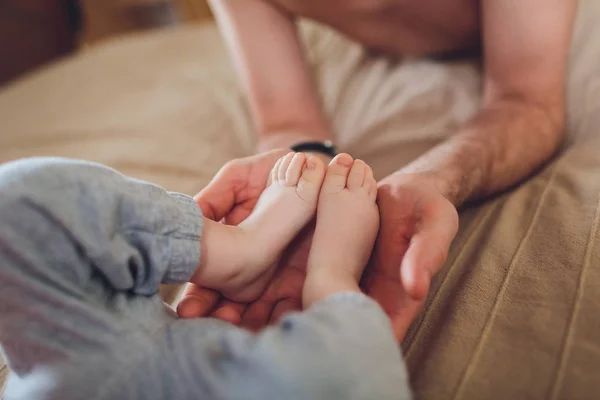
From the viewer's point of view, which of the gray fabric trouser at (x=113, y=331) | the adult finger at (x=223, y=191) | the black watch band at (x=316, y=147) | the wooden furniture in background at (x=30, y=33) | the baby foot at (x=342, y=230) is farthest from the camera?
the wooden furniture in background at (x=30, y=33)

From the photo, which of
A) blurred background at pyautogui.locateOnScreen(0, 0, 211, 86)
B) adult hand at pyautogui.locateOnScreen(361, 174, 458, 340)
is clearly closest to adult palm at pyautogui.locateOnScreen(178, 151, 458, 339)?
adult hand at pyautogui.locateOnScreen(361, 174, 458, 340)

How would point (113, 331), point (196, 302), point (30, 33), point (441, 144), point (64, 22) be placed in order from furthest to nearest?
point (64, 22) < point (30, 33) < point (441, 144) < point (196, 302) < point (113, 331)

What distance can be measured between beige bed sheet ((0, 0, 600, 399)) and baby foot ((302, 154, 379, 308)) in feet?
0.28

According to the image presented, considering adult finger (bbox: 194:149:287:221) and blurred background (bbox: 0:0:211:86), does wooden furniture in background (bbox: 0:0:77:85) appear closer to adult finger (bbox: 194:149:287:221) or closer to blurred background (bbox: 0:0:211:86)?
blurred background (bbox: 0:0:211:86)

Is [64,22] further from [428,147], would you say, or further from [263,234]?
[263,234]

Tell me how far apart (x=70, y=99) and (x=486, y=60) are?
36.3 inches

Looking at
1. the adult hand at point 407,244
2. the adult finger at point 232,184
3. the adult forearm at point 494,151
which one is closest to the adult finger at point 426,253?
the adult hand at point 407,244

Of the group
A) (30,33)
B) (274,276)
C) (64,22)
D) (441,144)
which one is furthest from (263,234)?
(64,22)

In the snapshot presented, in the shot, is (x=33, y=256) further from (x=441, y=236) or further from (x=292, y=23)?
(x=292, y=23)

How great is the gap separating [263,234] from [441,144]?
1.09ft

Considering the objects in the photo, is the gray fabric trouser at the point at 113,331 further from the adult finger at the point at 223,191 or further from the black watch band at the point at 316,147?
the black watch band at the point at 316,147

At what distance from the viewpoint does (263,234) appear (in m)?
0.57

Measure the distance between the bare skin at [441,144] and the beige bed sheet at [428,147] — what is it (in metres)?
0.04

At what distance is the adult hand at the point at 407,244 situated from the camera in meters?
0.45
